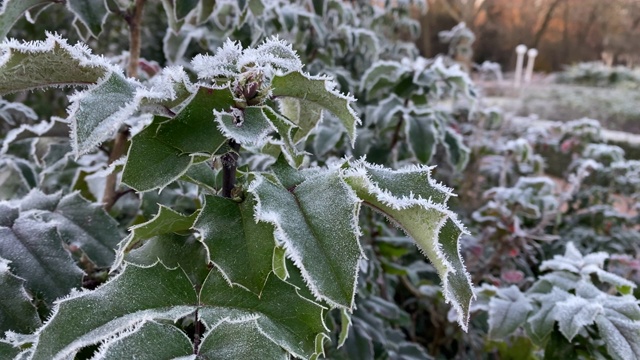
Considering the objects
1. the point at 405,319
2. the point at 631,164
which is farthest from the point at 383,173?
the point at 631,164

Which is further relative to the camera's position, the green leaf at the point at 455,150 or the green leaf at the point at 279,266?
the green leaf at the point at 455,150

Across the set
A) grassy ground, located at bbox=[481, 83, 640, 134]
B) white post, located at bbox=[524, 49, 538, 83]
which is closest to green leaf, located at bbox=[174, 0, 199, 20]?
grassy ground, located at bbox=[481, 83, 640, 134]

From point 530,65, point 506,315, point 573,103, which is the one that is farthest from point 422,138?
point 530,65

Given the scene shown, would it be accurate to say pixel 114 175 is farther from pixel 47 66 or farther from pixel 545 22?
pixel 545 22

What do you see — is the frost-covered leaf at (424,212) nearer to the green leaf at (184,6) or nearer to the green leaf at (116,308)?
the green leaf at (116,308)

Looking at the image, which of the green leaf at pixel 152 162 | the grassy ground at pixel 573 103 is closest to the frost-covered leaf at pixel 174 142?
the green leaf at pixel 152 162

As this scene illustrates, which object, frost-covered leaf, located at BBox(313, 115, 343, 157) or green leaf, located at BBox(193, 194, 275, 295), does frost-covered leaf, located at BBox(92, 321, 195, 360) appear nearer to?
green leaf, located at BBox(193, 194, 275, 295)
